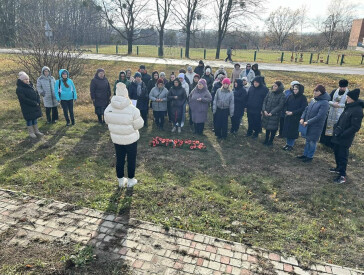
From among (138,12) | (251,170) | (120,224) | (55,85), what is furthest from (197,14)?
(120,224)

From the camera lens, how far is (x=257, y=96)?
25.8ft

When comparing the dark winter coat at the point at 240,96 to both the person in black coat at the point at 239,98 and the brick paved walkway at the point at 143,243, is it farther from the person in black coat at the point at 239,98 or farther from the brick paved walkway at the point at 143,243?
the brick paved walkway at the point at 143,243

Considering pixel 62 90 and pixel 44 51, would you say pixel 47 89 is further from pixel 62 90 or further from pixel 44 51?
pixel 44 51

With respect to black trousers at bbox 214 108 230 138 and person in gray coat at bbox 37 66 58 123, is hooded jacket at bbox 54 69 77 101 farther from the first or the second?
black trousers at bbox 214 108 230 138

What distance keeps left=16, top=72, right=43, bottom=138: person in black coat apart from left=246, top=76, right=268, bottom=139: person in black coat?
19.8ft

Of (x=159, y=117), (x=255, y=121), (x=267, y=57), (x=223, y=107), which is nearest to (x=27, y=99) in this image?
(x=159, y=117)

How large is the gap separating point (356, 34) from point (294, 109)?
61079 mm

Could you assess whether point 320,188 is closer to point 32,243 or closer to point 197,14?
point 32,243

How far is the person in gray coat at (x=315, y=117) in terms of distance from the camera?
20.7 ft

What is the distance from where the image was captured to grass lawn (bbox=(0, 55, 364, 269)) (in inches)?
169

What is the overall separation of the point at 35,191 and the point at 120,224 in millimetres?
2016

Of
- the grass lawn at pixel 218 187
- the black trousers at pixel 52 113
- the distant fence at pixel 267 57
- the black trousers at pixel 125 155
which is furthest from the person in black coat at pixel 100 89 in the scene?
the distant fence at pixel 267 57

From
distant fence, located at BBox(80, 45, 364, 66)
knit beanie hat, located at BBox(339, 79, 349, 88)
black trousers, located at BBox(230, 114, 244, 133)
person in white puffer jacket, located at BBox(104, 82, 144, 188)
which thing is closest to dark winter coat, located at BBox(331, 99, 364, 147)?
knit beanie hat, located at BBox(339, 79, 349, 88)

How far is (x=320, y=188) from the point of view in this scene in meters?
5.66
